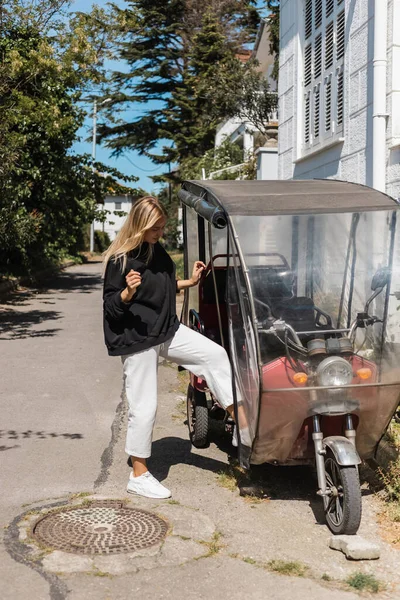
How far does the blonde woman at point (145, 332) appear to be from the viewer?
5297 mm

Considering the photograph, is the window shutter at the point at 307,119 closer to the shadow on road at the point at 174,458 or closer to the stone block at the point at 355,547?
the shadow on road at the point at 174,458

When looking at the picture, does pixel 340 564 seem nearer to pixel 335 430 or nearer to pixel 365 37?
pixel 335 430

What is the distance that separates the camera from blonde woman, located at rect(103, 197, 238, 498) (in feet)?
17.4

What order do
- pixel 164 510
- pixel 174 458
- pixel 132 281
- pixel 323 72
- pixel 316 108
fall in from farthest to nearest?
pixel 316 108
pixel 323 72
pixel 174 458
pixel 164 510
pixel 132 281

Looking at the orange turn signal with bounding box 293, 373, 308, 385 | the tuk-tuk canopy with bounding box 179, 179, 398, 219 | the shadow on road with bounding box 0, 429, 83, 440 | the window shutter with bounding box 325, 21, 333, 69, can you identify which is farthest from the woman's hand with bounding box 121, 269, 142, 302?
the window shutter with bounding box 325, 21, 333, 69

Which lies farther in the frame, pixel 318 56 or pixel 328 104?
pixel 318 56

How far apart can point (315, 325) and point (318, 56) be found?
8.42 meters

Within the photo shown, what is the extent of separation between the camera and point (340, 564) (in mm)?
4363

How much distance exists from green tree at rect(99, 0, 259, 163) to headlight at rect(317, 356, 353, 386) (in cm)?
3725

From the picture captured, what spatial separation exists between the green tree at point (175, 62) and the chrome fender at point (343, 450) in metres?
37.3

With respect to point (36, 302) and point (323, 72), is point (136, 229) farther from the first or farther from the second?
point (36, 302)

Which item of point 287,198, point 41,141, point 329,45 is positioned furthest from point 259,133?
point 287,198

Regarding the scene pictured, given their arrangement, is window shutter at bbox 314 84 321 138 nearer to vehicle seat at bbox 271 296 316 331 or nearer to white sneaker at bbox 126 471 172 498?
vehicle seat at bbox 271 296 316 331

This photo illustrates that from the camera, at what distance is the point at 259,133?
23.2m
